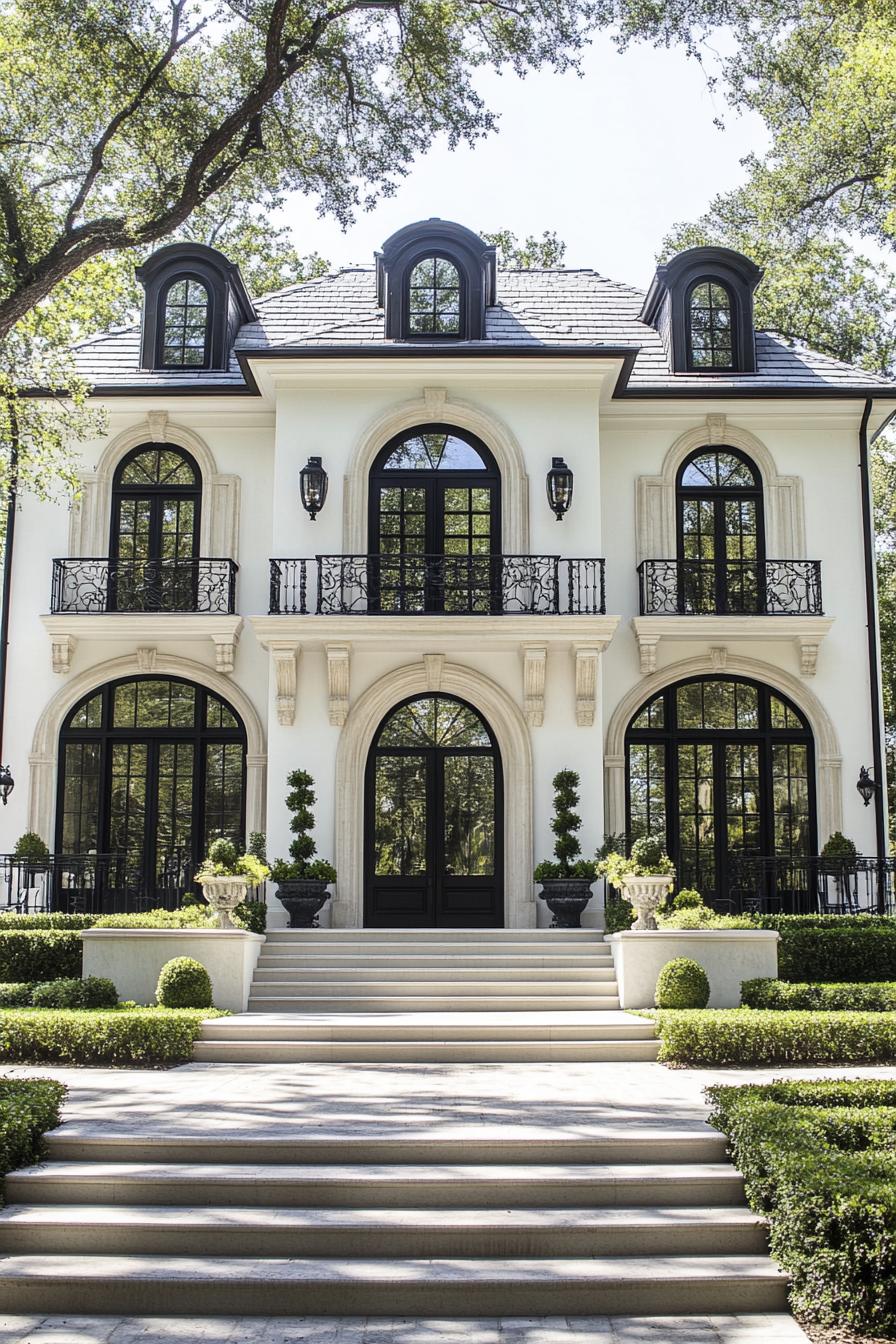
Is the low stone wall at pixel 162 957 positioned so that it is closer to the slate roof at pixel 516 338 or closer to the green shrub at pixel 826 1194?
the green shrub at pixel 826 1194

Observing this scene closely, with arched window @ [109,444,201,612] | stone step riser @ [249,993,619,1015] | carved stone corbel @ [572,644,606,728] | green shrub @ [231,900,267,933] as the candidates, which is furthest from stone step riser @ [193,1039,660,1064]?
arched window @ [109,444,201,612]

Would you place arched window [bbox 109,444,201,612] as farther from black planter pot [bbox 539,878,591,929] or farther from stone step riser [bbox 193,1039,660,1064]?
stone step riser [bbox 193,1039,660,1064]

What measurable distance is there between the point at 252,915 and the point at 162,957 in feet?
6.46

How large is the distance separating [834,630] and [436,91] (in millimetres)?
9445

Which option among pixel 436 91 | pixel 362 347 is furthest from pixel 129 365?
pixel 436 91

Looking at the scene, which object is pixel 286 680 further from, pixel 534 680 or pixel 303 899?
pixel 534 680

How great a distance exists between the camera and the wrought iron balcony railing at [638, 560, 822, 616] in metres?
18.9

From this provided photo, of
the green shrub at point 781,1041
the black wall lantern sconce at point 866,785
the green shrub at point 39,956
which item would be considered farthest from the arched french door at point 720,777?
the green shrub at point 39,956

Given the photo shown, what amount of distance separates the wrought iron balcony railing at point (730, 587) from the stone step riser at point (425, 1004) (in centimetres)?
670

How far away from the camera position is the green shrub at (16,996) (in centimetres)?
1332

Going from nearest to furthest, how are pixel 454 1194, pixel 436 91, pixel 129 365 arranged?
pixel 454 1194 → pixel 436 91 → pixel 129 365

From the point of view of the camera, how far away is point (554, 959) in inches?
590

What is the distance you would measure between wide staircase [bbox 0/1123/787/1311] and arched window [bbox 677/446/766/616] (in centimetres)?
1188

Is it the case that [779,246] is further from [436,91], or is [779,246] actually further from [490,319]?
[436,91]
